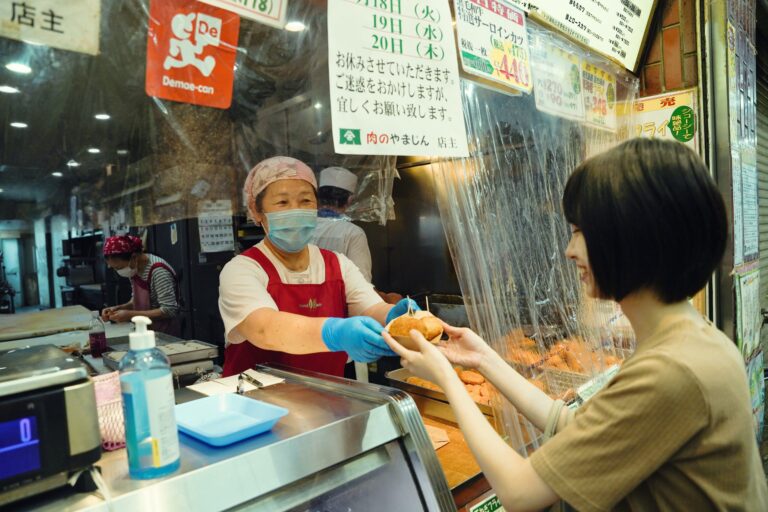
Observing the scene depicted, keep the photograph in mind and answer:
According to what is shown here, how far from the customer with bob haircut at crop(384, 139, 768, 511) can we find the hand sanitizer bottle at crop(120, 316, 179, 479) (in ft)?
2.26

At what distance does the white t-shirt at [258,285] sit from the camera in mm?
1936

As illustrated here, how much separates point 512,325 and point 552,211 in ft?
2.23

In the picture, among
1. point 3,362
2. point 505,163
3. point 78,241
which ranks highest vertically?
point 505,163

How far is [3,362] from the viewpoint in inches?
40.8

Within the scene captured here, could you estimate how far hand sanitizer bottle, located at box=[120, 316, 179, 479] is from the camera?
890 millimetres

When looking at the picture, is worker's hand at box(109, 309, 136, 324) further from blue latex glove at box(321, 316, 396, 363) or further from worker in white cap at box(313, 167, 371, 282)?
blue latex glove at box(321, 316, 396, 363)

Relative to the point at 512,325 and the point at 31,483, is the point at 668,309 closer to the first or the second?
the point at 512,325

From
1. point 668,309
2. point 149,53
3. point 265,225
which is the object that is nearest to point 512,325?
point 668,309

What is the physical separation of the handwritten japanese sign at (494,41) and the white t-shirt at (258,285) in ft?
3.51

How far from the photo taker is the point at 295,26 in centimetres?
171

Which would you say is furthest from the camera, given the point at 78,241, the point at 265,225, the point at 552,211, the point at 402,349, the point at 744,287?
the point at 744,287

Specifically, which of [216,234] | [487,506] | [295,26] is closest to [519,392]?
[487,506]

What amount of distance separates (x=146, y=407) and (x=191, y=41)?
2.94 feet

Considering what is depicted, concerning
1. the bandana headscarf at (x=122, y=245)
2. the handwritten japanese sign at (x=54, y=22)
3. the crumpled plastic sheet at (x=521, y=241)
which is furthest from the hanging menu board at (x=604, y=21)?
the bandana headscarf at (x=122, y=245)
